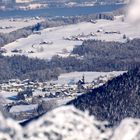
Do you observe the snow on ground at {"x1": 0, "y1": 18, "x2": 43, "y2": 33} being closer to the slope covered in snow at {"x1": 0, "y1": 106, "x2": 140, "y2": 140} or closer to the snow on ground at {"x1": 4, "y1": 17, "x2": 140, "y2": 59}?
the snow on ground at {"x1": 4, "y1": 17, "x2": 140, "y2": 59}

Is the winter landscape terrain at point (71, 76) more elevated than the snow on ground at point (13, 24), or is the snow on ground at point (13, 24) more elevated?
the winter landscape terrain at point (71, 76)

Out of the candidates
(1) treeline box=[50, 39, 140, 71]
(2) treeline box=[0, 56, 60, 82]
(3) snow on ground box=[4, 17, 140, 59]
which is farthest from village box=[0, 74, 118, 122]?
(3) snow on ground box=[4, 17, 140, 59]

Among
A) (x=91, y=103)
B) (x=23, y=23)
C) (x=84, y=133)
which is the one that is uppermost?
(x=84, y=133)

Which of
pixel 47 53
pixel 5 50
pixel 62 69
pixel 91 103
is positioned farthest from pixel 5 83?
pixel 91 103

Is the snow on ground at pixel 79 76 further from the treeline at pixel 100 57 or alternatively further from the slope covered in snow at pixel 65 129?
the slope covered in snow at pixel 65 129

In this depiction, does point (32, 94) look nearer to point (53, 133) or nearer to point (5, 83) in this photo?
point (5, 83)

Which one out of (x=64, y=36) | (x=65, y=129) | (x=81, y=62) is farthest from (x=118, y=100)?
(x=64, y=36)

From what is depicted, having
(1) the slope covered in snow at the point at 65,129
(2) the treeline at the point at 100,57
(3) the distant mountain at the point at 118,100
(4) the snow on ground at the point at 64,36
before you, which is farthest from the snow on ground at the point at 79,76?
(1) the slope covered in snow at the point at 65,129

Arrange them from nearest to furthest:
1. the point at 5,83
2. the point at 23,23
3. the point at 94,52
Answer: the point at 5,83 → the point at 94,52 → the point at 23,23
